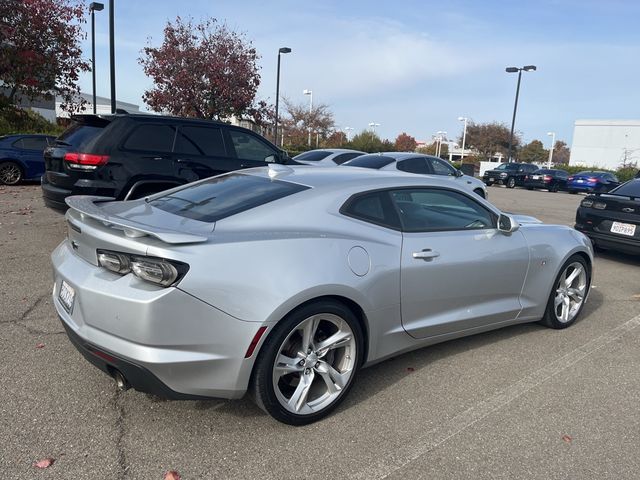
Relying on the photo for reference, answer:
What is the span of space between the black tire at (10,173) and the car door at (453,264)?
13165mm

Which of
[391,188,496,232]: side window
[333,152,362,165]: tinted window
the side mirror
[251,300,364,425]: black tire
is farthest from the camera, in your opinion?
[333,152,362,165]: tinted window

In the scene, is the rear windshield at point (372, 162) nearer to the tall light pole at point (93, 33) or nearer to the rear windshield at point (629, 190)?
the rear windshield at point (629, 190)

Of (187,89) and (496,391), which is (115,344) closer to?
(496,391)

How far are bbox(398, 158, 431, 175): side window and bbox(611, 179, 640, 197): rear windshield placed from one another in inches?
155

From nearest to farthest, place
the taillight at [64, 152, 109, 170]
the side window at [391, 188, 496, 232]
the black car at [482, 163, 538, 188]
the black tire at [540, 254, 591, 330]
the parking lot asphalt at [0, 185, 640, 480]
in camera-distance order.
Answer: the parking lot asphalt at [0, 185, 640, 480] → the side window at [391, 188, 496, 232] → the black tire at [540, 254, 591, 330] → the taillight at [64, 152, 109, 170] → the black car at [482, 163, 538, 188]

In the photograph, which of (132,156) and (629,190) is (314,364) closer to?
(132,156)

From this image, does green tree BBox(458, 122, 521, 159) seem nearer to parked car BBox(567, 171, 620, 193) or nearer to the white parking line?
parked car BBox(567, 171, 620, 193)

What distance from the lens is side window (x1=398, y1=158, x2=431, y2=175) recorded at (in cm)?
1096

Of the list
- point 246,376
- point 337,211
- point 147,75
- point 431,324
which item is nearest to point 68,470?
point 246,376

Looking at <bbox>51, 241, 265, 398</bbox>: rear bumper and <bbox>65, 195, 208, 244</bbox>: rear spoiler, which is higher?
<bbox>65, 195, 208, 244</bbox>: rear spoiler

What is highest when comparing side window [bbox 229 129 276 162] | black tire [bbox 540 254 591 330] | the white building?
the white building

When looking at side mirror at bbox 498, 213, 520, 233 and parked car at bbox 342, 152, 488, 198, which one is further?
parked car at bbox 342, 152, 488, 198

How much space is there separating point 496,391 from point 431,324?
62 cm

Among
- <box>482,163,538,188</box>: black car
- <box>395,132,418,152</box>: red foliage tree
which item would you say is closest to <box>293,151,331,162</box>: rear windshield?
<box>482,163,538,188</box>: black car
